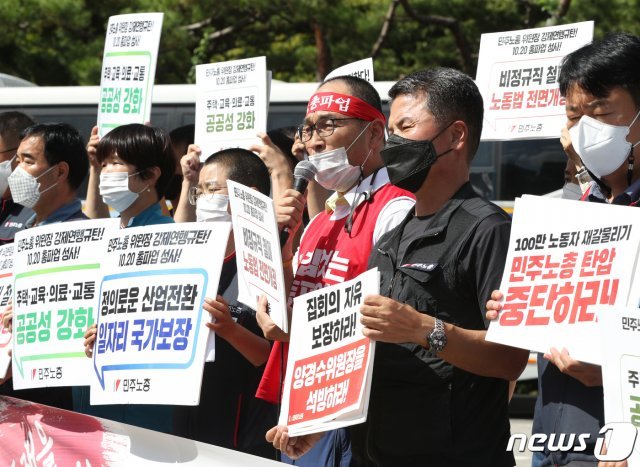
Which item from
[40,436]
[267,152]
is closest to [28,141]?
[267,152]

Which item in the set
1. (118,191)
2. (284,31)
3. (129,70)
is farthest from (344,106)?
(284,31)

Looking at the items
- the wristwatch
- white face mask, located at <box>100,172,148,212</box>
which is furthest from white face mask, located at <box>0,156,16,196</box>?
the wristwatch

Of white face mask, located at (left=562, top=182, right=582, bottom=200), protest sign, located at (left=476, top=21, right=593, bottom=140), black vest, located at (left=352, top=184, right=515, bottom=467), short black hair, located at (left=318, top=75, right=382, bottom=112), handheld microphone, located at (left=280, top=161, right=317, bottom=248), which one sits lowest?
black vest, located at (left=352, top=184, right=515, bottom=467)

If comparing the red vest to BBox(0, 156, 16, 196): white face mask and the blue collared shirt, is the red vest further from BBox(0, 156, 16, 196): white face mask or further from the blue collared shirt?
BBox(0, 156, 16, 196): white face mask

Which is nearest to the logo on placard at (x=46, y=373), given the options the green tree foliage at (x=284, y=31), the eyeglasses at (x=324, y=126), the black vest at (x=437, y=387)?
the eyeglasses at (x=324, y=126)

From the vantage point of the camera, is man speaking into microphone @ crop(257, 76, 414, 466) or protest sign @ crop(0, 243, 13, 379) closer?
man speaking into microphone @ crop(257, 76, 414, 466)

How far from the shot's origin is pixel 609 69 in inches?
127

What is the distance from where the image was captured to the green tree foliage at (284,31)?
41.2ft

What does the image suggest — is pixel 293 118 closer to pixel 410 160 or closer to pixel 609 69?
pixel 410 160

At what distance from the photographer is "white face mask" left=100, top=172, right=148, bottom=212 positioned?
4887mm

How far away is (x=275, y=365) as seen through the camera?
152 inches

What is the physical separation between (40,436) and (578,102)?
73.8 inches

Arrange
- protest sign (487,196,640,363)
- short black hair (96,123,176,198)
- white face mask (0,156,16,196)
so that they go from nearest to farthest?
protest sign (487,196,640,363) < short black hair (96,123,176,198) < white face mask (0,156,16,196)

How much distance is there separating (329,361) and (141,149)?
6.83ft
